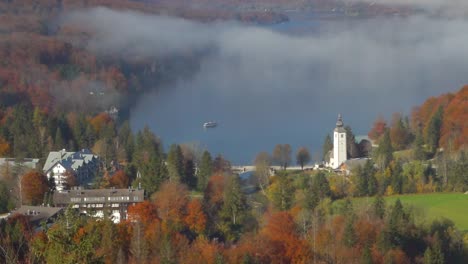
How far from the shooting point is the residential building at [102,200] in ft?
22.6

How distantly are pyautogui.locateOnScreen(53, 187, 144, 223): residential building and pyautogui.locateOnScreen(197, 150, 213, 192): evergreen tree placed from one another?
0.90 metres

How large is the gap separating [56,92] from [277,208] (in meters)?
8.66

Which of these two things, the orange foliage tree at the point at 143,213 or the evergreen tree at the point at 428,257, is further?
the orange foliage tree at the point at 143,213

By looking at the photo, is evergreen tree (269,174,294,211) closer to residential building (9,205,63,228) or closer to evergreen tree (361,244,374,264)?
evergreen tree (361,244,374,264)

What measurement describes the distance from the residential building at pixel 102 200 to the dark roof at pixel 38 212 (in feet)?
0.55

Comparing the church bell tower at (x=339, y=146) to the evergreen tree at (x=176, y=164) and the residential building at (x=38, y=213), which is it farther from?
the residential building at (x=38, y=213)

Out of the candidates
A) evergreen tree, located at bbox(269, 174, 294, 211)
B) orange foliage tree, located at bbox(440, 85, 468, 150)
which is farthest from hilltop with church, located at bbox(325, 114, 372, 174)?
evergreen tree, located at bbox(269, 174, 294, 211)

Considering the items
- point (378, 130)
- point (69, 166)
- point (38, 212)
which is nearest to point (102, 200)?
point (38, 212)

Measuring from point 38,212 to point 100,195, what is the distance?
58 cm

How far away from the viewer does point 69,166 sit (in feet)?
26.5

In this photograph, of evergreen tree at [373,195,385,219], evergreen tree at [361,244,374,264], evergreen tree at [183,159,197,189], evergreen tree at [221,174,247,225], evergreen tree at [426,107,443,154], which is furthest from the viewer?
evergreen tree at [426,107,443,154]

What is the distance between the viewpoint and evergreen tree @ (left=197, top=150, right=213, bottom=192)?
7.91 metres

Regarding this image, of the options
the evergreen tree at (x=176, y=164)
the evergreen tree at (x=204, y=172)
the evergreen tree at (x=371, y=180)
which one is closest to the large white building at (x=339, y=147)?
the evergreen tree at (x=371, y=180)

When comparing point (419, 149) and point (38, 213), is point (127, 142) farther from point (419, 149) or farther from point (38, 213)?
point (419, 149)
